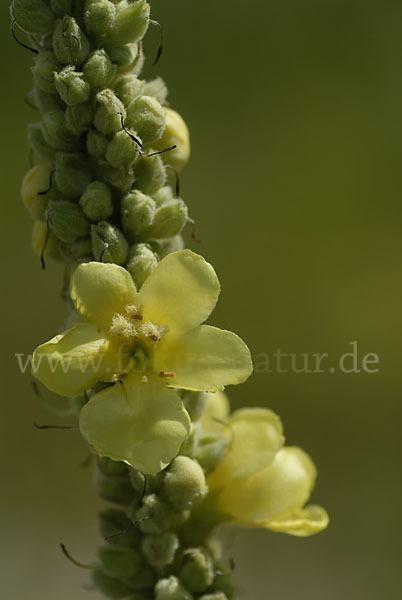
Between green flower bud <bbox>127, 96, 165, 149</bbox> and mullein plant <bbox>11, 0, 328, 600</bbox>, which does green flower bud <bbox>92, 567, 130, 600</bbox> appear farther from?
green flower bud <bbox>127, 96, 165, 149</bbox>

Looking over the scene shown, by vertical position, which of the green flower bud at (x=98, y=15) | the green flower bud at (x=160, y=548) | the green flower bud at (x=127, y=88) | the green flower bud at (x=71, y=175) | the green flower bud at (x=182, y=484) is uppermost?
the green flower bud at (x=98, y=15)

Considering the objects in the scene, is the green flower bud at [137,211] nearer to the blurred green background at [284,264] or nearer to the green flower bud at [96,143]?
the green flower bud at [96,143]

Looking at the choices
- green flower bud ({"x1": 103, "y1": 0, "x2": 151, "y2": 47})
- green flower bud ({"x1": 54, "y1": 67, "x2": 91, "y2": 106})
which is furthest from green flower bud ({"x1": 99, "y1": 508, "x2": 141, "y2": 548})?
green flower bud ({"x1": 103, "y1": 0, "x2": 151, "y2": 47})

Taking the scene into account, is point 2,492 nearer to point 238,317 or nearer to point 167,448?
point 238,317

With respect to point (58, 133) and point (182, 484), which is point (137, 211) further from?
point (182, 484)

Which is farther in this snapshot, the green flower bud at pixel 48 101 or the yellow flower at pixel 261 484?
the yellow flower at pixel 261 484

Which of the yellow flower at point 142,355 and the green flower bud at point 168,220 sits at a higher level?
the green flower bud at point 168,220

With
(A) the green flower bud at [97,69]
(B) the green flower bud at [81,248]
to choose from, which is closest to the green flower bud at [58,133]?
(A) the green flower bud at [97,69]
